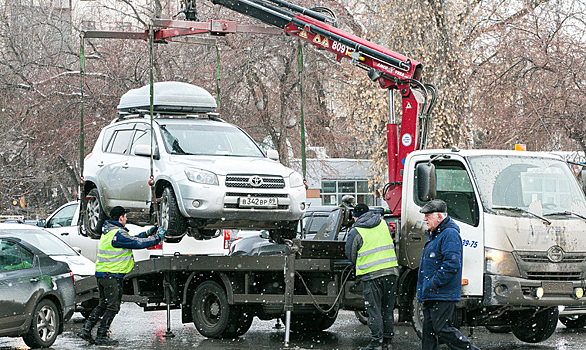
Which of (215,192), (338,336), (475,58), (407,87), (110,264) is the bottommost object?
(338,336)

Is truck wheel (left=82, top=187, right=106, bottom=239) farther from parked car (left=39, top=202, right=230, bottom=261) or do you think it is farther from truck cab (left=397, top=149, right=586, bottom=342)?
truck cab (left=397, top=149, right=586, bottom=342)

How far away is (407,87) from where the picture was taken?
12086 millimetres

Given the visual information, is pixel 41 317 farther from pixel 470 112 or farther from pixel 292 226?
pixel 470 112

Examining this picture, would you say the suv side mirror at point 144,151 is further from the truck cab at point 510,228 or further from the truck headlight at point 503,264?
the truck headlight at point 503,264

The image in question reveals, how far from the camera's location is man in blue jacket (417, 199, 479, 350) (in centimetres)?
841

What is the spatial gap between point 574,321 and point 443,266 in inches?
237

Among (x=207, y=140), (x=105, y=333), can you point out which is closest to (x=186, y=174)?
(x=207, y=140)

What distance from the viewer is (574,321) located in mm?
13547

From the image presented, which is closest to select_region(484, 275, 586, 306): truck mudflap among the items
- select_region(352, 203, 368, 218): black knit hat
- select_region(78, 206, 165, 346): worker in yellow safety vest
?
select_region(352, 203, 368, 218): black knit hat

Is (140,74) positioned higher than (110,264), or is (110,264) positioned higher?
(140,74)

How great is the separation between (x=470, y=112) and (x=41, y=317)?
1396cm

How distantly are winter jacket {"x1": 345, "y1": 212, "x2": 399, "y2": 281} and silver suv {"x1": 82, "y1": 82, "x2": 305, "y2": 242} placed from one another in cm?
116

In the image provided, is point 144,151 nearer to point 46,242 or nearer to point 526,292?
point 46,242

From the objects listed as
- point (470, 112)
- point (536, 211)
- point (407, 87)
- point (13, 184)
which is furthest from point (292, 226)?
point (13, 184)
